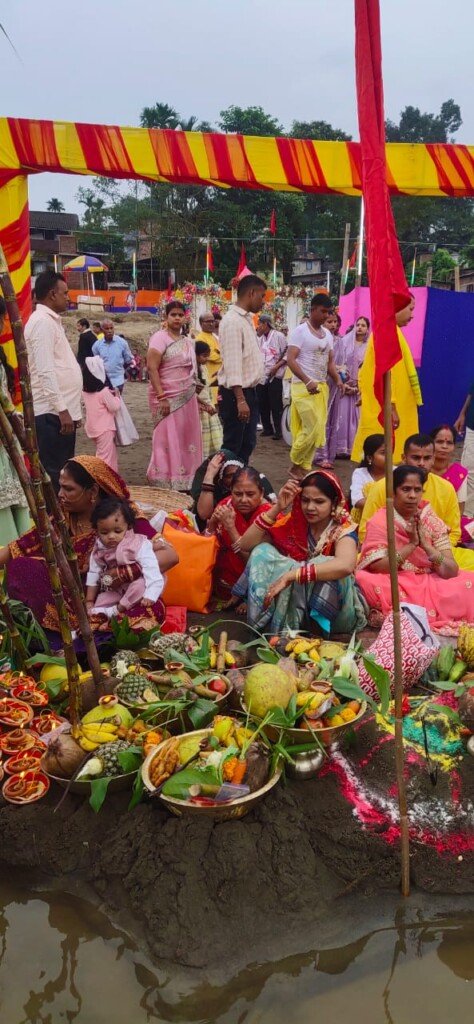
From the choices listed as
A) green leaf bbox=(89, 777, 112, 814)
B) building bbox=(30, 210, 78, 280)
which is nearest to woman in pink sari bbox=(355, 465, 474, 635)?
green leaf bbox=(89, 777, 112, 814)

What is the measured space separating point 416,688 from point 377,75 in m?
2.30

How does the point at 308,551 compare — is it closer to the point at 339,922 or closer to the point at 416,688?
the point at 416,688

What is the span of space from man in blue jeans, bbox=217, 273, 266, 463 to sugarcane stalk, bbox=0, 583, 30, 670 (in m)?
2.87

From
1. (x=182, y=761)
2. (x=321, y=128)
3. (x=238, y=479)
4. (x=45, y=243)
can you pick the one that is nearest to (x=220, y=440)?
(x=238, y=479)

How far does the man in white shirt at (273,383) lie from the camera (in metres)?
9.75

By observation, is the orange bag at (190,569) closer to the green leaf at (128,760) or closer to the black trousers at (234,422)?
the green leaf at (128,760)

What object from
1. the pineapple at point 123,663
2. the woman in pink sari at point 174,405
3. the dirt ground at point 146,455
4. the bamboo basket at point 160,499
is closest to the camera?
the pineapple at point 123,663

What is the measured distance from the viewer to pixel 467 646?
310cm

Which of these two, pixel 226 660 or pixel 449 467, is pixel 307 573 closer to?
pixel 226 660

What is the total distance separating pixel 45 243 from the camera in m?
37.9

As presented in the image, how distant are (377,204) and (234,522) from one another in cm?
227

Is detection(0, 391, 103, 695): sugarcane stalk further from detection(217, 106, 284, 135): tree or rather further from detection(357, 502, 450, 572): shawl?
detection(217, 106, 284, 135): tree

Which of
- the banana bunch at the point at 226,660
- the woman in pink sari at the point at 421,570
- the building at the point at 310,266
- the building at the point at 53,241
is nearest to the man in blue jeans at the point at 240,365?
the woman in pink sari at the point at 421,570

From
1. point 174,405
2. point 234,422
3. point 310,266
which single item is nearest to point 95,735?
point 234,422
